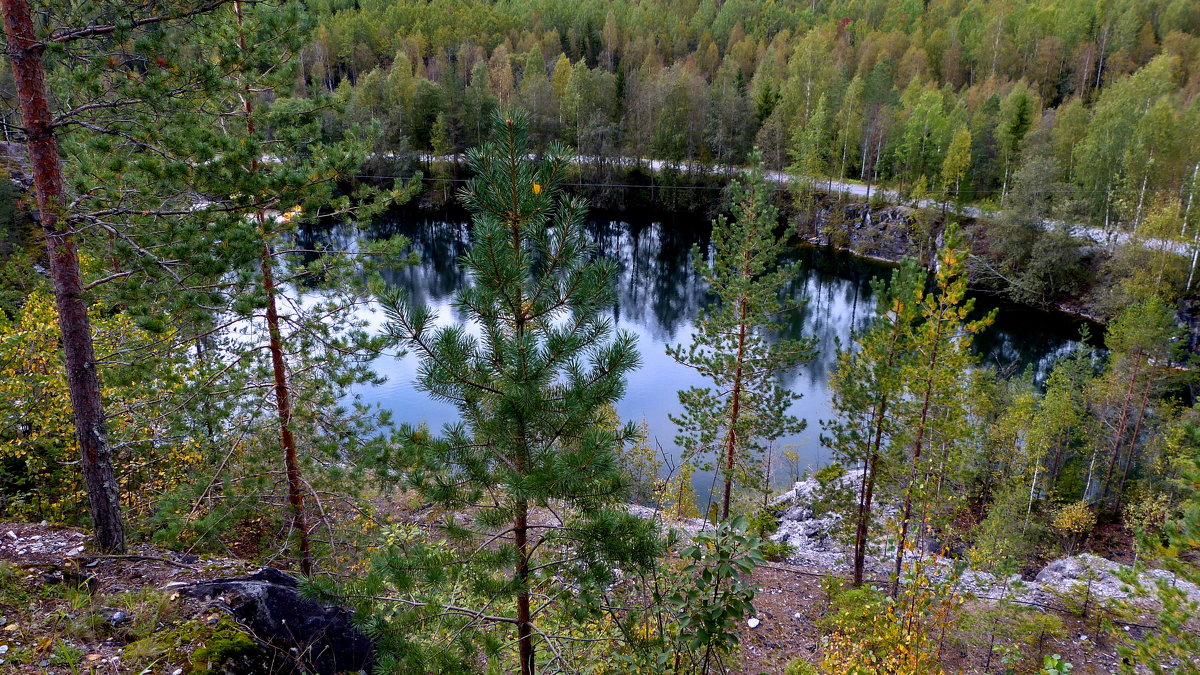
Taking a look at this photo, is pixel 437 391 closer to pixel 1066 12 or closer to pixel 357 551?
pixel 357 551

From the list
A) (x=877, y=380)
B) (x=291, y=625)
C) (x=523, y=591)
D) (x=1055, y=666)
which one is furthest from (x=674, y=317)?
(x=1055, y=666)

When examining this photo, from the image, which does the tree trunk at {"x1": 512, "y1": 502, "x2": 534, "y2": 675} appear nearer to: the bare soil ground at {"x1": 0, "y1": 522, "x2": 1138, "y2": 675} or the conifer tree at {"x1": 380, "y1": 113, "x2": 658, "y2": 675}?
the conifer tree at {"x1": 380, "y1": 113, "x2": 658, "y2": 675}

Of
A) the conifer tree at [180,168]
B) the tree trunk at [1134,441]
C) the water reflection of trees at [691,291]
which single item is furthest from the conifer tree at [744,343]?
the tree trunk at [1134,441]

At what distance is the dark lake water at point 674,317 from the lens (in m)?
24.3

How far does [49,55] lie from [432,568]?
4691 millimetres

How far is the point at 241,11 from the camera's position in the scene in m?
6.77

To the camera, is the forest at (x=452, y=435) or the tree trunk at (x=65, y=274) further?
the tree trunk at (x=65, y=274)

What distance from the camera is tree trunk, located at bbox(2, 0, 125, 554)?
4848mm

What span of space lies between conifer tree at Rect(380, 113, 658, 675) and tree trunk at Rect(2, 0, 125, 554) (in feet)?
10.5

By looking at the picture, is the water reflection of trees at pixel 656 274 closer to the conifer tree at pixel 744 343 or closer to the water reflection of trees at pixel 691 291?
the water reflection of trees at pixel 691 291

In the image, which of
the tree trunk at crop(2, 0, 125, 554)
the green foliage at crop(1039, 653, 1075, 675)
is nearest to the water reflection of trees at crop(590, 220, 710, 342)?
the tree trunk at crop(2, 0, 125, 554)

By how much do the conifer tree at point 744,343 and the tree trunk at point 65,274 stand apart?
396 inches

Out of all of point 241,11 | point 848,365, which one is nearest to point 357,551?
point 241,11

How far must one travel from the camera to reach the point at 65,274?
17.1ft
